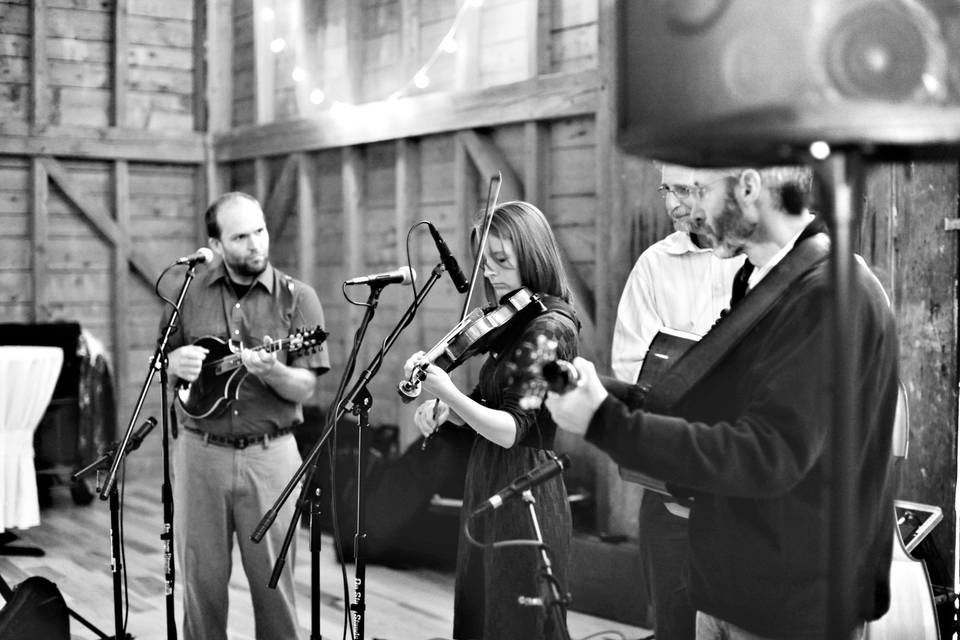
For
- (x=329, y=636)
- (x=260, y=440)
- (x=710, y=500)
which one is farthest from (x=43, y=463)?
(x=710, y=500)

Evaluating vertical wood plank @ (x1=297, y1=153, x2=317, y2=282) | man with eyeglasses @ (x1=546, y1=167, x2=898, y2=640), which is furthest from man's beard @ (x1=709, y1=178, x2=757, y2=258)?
vertical wood plank @ (x1=297, y1=153, x2=317, y2=282)

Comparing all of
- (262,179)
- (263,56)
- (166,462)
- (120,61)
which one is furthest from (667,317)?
(120,61)

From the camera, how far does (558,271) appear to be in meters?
2.87

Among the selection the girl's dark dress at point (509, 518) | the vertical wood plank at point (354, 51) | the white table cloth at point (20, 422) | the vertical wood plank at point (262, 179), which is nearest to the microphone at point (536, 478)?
the girl's dark dress at point (509, 518)

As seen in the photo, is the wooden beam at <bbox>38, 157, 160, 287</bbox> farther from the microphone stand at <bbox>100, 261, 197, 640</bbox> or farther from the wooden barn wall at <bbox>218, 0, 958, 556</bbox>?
the microphone stand at <bbox>100, 261, 197, 640</bbox>

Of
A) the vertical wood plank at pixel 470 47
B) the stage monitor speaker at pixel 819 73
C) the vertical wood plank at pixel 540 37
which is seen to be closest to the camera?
the stage monitor speaker at pixel 819 73

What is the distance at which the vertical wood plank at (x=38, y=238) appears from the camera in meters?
7.70

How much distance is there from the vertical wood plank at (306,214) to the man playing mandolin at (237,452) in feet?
11.9

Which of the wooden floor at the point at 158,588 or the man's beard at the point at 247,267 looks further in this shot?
the wooden floor at the point at 158,588

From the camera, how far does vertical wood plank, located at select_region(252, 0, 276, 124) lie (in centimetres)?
781

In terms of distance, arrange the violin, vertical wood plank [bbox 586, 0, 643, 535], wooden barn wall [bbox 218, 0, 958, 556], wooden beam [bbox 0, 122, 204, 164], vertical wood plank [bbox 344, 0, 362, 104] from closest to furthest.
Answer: the violin
wooden barn wall [bbox 218, 0, 958, 556]
vertical wood plank [bbox 586, 0, 643, 535]
vertical wood plank [bbox 344, 0, 362, 104]
wooden beam [bbox 0, 122, 204, 164]

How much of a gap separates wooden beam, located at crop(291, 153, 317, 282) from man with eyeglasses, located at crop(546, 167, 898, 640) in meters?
5.68

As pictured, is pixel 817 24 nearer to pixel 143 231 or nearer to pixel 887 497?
pixel 887 497

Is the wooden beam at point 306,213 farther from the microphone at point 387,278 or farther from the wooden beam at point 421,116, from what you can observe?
the microphone at point 387,278
